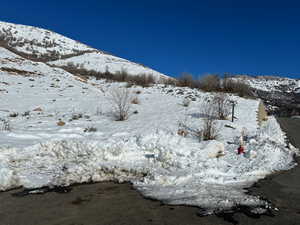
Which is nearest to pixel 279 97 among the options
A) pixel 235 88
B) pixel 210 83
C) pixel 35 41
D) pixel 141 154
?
pixel 235 88

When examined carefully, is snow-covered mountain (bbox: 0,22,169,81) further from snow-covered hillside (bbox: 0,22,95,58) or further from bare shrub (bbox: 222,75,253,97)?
bare shrub (bbox: 222,75,253,97)

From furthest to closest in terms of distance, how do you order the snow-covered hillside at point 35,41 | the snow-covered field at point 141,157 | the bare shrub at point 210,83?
the snow-covered hillside at point 35,41
the bare shrub at point 210,83
the snow-covered field at point 141,157

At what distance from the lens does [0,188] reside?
15.0 ft

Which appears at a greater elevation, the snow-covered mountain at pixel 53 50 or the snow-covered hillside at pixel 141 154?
the snow-covered mountain at pixel 53 50

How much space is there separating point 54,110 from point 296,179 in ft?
32.2

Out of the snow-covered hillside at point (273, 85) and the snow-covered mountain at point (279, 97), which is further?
the snow-covered hillside at point (273, 85)

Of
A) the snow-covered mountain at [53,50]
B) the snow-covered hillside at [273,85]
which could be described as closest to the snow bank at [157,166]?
the snow-covered mountain at [53,50]

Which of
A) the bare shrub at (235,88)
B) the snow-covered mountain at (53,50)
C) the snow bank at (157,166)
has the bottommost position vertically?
the snow bank at (157,166)

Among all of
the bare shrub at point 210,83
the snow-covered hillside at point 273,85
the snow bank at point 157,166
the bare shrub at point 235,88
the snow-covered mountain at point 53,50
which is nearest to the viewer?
the snow bank at point 157,166

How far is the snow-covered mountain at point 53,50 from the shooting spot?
41.1 m

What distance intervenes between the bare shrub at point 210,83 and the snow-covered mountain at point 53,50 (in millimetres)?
16208

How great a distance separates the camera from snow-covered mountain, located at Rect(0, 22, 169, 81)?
4112 cm

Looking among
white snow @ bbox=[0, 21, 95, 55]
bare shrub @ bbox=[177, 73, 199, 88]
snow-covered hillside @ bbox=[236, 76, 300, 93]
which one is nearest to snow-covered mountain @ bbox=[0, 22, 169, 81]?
white snow @ bbox=[0, 21, 95, 55]

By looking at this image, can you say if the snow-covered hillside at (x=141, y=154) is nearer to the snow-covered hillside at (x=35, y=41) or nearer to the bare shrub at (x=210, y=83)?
the bare shrub at (x=210, y=83)
